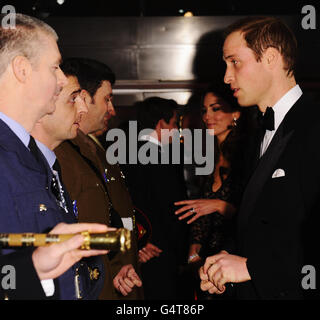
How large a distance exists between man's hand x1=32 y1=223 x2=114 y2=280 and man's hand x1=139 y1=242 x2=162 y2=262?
8.36 ft

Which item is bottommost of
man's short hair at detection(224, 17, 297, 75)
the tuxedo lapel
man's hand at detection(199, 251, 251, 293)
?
man's hand at detection(199, 251, 251, 293)

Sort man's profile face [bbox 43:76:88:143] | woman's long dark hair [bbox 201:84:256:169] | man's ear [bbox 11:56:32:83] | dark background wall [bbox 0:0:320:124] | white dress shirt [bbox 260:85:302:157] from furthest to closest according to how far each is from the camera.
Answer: dark background wall [bbox 0:0:320:124] → woman's long dark hair [bbox 201:84:256:169] → man's profile face [bbox 43:76:88:143] → white dress shirt [bbox 260:85:302:157] → man's ear [bbox 11:56:32:83]

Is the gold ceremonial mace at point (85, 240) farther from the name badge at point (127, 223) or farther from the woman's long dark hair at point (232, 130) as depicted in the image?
the woman's long dark hair at point (232, 130)

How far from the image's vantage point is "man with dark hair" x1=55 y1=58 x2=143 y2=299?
2.41 metres

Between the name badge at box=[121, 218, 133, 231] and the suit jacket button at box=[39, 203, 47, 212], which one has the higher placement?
the suit jacket button at box=[39, 203, 47, 212]

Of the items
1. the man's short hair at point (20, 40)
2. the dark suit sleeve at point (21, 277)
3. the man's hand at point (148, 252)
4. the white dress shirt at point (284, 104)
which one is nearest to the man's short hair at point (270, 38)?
the white dress shirt at point (284, 104)

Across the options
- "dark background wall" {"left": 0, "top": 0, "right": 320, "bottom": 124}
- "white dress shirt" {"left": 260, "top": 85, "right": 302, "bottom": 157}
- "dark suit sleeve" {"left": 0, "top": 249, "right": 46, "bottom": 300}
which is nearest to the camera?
"dark suit sleeve" {"left": 0, "top": 249, "right": 46, "bottom": 300}

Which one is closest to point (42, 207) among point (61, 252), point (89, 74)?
point (61, 252)

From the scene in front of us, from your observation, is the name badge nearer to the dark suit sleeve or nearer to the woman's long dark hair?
the woman's long dark hair

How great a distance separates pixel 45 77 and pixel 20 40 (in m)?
0.14

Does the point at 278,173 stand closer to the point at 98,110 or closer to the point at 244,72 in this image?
the point at 244,72

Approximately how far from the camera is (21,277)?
3.72ft

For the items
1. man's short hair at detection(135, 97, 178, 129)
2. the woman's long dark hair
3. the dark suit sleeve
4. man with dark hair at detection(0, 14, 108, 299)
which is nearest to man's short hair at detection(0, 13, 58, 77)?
man with dark hair at detection(0, 14, 108, 299)
